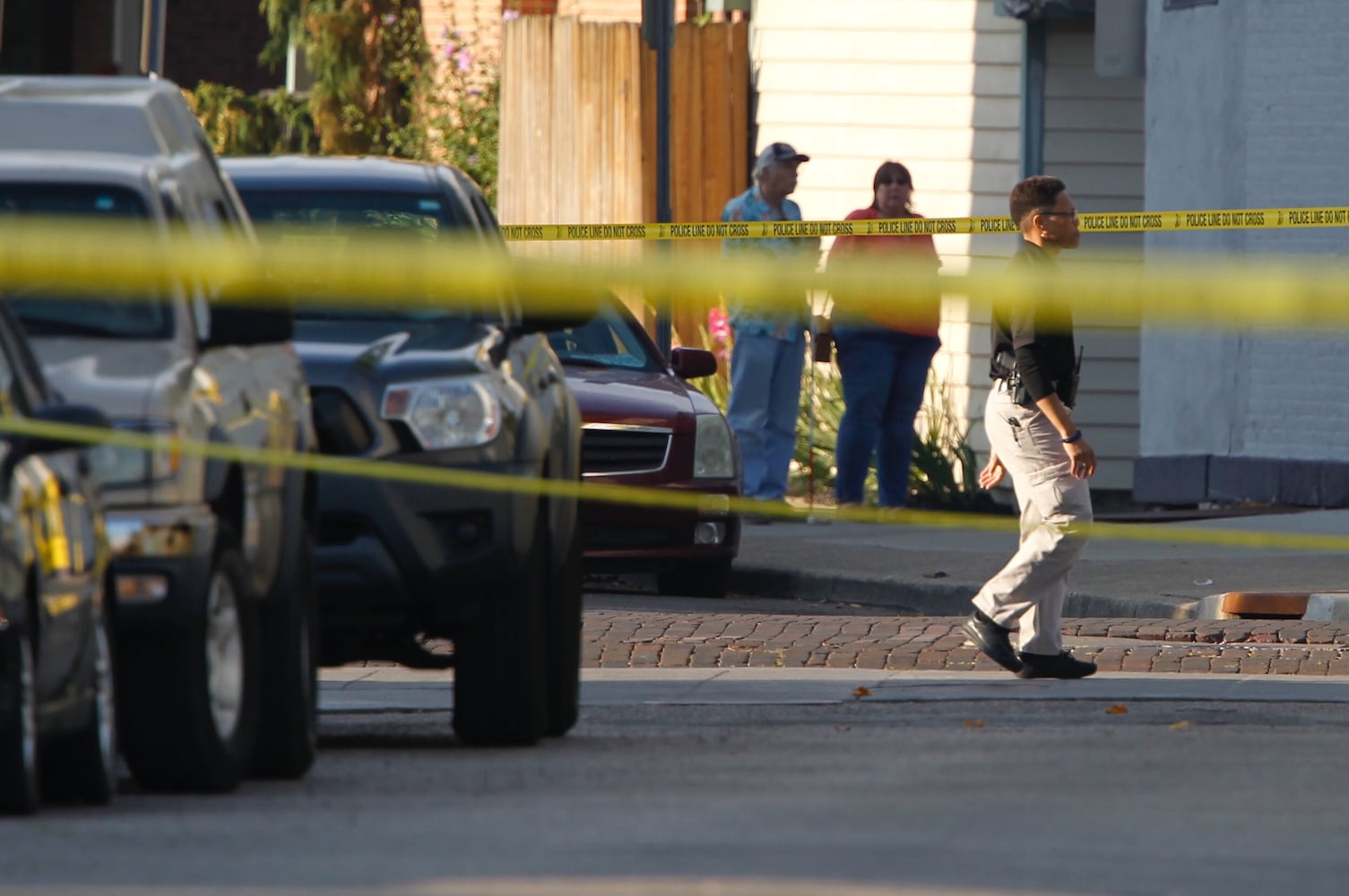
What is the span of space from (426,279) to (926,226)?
5.59 metres

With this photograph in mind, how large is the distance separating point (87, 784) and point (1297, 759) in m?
3.46

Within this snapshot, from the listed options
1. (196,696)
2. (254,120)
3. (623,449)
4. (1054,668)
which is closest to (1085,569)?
(623,449)

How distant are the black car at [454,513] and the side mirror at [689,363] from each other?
16.9ft

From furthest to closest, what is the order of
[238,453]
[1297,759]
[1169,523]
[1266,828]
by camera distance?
[1169,523] → [1297,759] → [238,453] → [1266,828]

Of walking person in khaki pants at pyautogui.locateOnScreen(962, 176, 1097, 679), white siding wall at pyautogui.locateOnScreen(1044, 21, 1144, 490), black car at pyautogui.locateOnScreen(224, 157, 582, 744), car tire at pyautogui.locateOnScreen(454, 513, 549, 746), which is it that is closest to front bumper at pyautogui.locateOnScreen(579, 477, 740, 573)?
walking person in khaki pants at pyautogui.locateOnScreen(962, 176, 1097, 679)

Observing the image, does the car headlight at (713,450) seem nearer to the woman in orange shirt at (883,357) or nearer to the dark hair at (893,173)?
the woman in orange shirt at (883,357)

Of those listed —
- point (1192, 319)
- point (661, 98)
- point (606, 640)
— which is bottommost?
point (606, 640)

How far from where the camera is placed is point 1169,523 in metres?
16.6

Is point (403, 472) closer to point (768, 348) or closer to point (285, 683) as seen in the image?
point (285, 683)

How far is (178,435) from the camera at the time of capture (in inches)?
287

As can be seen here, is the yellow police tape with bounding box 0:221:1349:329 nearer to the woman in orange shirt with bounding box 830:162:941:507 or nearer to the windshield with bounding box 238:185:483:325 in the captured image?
the windshield with bounding box 238:185:483:325

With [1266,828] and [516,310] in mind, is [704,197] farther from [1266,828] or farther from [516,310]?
[1266,828]

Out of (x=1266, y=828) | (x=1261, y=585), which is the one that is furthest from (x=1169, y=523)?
(x=1266, y=828)

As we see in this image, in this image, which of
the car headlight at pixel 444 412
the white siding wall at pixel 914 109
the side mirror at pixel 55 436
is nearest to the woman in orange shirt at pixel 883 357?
the white siding wall at pixel 914 109
